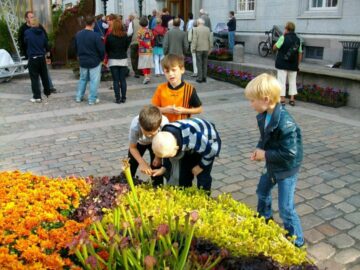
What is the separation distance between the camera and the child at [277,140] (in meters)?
3.07

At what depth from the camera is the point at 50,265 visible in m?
2.39

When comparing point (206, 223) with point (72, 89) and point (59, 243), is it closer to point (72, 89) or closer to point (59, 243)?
point (59, 243)

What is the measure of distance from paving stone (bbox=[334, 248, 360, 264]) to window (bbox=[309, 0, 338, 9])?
13345 millimetres

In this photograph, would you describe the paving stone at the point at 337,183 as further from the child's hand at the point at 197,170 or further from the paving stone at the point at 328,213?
the child's hand at the point at 197,170

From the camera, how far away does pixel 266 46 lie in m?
17.6

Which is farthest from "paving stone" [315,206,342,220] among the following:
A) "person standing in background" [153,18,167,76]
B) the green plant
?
"person standing in background" [153,18,167,76]

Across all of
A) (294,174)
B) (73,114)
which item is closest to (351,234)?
(294,174)

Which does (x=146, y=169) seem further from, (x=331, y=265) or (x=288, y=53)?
(x=288, y=53)

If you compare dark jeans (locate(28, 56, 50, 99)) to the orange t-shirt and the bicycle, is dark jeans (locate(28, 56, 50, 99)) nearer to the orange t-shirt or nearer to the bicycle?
the orange t-shirt

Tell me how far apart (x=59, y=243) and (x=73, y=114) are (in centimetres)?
672

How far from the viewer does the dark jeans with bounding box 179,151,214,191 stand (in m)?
3.52

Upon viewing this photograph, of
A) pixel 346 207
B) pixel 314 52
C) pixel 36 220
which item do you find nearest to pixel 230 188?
pixel 346 207

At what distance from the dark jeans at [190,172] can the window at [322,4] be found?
13.6 m

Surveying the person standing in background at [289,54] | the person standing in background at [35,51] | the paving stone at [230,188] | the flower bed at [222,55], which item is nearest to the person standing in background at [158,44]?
the flower bed at [222,55]
